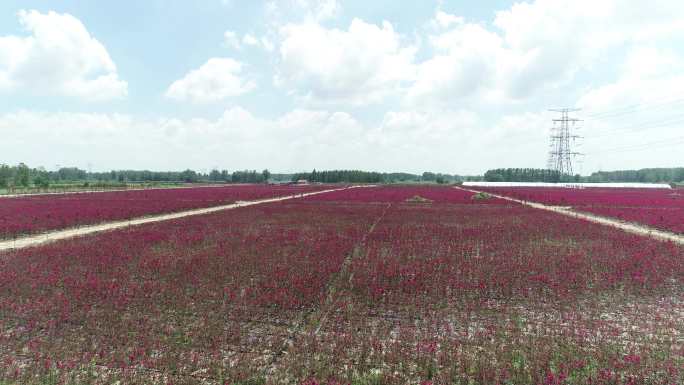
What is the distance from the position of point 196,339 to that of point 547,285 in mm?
9013

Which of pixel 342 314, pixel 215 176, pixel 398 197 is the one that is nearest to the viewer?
pixel 342 314

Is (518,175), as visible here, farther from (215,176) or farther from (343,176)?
(215,176)

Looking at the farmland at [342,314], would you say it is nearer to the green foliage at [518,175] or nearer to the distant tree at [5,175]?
the distant tree at [5,175]

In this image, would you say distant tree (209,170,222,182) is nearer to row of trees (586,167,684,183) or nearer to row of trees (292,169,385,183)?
row of trees (292,169,385,183)

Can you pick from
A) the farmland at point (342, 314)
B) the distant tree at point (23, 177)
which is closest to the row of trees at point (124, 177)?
the distant tree at point (23, 177)

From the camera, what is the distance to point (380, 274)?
33.2 ft

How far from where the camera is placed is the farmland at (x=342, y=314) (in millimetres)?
5117

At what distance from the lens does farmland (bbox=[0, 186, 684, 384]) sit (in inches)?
201

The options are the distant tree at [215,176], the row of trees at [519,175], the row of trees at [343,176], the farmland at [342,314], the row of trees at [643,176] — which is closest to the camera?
the farmland at [342,314]

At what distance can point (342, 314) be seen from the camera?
724 cm

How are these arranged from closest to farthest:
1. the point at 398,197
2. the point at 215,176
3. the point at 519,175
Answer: the point at 398,197 < the point at 519,175 < the point at 215,176

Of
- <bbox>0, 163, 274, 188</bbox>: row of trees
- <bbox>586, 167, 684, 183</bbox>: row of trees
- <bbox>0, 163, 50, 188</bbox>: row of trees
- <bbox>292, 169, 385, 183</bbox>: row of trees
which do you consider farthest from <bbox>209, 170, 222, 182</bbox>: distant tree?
<bbox>586, 167, 684, 183</bbox>: row of trees

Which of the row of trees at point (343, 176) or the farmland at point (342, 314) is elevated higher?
the row of trees at point (343, 176)

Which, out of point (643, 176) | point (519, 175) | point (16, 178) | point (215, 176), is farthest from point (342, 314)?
point (643, 176)
